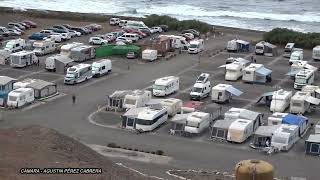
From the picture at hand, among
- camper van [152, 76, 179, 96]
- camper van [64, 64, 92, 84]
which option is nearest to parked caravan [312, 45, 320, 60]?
camper van [152, 76, 179, 96]

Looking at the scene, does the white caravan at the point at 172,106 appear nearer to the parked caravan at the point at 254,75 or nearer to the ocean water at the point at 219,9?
the parked caravan at the point at 254,75

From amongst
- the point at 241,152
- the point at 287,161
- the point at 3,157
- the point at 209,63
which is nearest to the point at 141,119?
the point at 241,152

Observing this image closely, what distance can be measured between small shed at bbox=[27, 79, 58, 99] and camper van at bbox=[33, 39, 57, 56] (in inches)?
398

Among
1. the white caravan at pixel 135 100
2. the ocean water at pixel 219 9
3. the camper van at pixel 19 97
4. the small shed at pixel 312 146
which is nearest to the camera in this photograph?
the small shed at pixel 312 146

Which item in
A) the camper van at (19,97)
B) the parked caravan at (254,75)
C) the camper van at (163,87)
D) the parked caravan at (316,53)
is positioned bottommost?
the camper van at (19,97)

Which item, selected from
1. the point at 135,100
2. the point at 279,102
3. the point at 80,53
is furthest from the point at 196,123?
the point at 80,53

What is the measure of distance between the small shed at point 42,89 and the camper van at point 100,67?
4108 millimetres

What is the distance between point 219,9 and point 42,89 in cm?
5390

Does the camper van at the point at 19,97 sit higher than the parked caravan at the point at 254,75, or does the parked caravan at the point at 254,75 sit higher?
the parked caravan at the point at 254,75

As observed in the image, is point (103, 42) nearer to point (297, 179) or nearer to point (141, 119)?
point (141, 119)

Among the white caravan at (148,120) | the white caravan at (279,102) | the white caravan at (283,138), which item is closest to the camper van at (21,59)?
the white caravan at (148,120)

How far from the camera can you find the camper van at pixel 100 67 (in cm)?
3750

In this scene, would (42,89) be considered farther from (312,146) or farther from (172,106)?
(312,146)

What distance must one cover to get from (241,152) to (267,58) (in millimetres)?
19564
